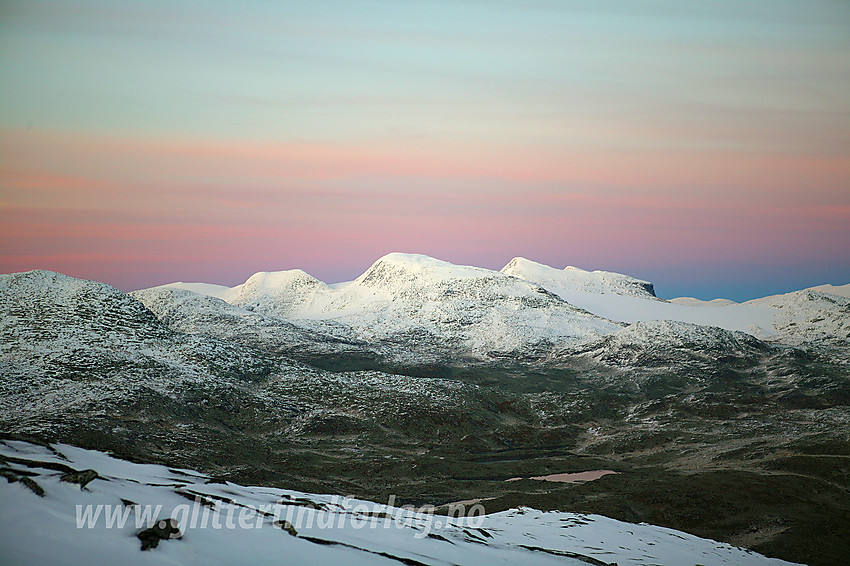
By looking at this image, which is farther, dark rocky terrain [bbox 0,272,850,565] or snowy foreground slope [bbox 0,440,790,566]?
dark rocky terrain [bbox 0,272,850,565]

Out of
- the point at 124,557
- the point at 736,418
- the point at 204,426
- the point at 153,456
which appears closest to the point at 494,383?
the point at 736,418

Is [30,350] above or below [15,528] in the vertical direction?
below

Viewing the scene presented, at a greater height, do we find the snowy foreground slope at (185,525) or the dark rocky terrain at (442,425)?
the snowy foreground slope at (185,525)

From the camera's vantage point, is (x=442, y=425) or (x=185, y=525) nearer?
(x=185, y=525)

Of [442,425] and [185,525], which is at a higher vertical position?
[185,525]

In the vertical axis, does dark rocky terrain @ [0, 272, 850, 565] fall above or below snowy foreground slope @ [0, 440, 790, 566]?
below

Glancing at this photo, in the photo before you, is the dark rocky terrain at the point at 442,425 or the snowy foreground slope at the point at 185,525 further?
the dark rocky terrain at the point at 442,425

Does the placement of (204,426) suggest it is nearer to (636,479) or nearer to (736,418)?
(636,479)

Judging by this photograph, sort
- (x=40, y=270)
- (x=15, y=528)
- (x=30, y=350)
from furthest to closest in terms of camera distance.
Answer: (x=40, y=270), (x=30, y=350), (x=15, y=528)
